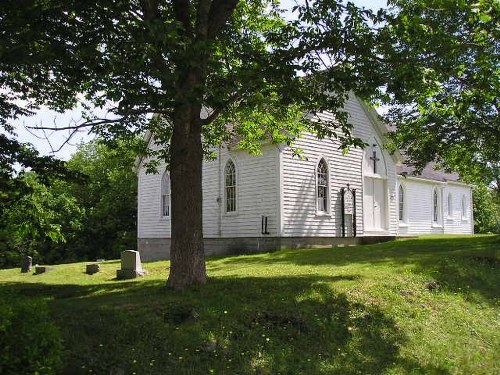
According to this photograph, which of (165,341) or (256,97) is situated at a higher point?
(256,97)

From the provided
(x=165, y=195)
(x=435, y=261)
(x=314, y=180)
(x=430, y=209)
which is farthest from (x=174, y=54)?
(x=430, y=209)

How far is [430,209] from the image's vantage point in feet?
109

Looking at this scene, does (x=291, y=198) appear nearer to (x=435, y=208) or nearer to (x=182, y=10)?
(x=182, y=10)

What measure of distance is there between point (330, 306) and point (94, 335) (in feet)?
13.0

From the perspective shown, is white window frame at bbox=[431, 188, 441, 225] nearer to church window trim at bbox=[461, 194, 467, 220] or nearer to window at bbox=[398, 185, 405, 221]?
window at bbox=[398, 185, 405, 221]

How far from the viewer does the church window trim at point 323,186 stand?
22781 mm

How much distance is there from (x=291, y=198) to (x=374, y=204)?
615cm

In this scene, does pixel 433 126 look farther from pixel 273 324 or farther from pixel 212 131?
pixel 273 324

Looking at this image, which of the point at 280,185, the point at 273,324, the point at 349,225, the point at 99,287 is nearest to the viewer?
the point at 273,324

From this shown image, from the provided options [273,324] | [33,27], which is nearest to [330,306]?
[273,324]

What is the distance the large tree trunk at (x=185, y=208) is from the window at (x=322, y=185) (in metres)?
13.1

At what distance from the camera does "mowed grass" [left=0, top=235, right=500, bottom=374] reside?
738 centimetres

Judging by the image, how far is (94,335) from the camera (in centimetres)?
765

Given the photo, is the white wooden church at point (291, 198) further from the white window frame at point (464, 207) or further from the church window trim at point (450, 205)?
the white window frame at point (464, 207)
